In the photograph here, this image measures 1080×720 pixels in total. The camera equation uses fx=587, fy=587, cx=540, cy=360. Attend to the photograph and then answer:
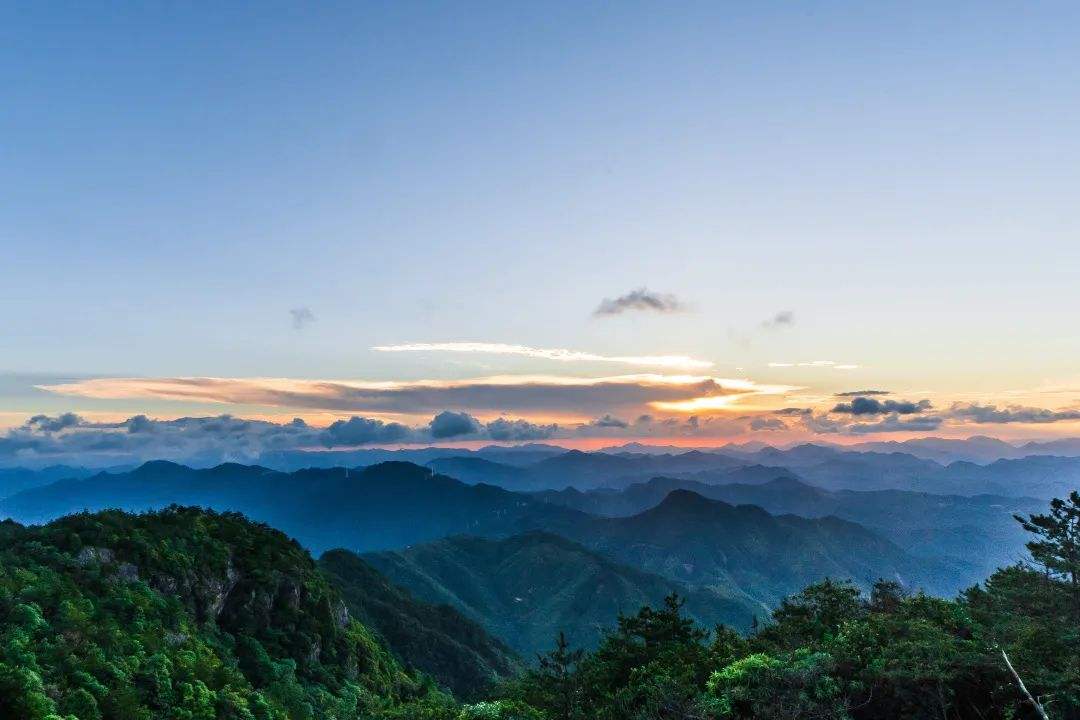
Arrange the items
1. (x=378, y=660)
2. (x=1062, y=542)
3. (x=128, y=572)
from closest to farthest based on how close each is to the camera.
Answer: (x=1062, y=542), (x=128, y=572), (x=378, y=660)

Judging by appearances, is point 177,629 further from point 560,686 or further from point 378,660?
point 560,686

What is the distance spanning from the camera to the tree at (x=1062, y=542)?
1368 inches

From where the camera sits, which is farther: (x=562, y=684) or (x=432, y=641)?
(x=432, y=641)

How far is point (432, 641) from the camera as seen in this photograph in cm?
17188

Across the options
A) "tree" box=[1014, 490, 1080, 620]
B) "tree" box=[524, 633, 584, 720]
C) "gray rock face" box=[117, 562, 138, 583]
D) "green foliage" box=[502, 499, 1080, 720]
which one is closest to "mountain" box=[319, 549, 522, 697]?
"gray rock face" box=[117, 562, 138, 583]

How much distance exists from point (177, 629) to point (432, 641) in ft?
392

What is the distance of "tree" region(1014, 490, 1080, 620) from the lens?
34750 mm

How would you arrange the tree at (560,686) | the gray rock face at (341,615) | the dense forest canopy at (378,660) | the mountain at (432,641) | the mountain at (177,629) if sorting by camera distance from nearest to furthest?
1. the dense forest canopy at (378,660)
2. the tree at (560,686)
3. the mountain at (177,629)
4. the gray rock face at (341,615)
5. the mountain at (432,641)

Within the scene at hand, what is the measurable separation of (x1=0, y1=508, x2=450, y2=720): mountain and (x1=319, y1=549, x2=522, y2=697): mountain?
5640 centimetres

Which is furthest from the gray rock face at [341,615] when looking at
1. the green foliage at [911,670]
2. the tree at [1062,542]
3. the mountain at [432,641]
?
the tree at [1062,542]

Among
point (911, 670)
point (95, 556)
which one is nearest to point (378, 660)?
point (95, 556)

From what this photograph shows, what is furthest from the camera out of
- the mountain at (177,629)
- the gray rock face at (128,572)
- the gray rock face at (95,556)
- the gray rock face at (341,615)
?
the gray rock face at (341,615)

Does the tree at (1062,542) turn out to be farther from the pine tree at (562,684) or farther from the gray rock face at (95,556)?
the gray rock face at (95,556)

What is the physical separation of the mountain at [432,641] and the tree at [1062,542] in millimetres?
135714
